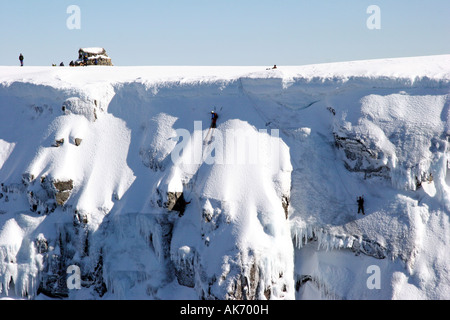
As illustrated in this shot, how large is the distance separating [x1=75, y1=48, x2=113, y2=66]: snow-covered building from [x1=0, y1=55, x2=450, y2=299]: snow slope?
1191cm

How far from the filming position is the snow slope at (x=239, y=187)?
98.7 feet

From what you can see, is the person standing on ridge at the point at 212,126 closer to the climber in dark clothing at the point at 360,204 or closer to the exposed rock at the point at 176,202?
the exposed rock at the point at 176,202

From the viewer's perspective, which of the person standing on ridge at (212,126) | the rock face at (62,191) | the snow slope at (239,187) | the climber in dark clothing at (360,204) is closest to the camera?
the snow slope at (239,187)

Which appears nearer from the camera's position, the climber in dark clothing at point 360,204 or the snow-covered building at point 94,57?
the climber in dark clothing at point 360,204

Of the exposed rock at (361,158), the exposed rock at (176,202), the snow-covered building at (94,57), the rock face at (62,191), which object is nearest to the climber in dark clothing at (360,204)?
the exposed rock at (361,158)

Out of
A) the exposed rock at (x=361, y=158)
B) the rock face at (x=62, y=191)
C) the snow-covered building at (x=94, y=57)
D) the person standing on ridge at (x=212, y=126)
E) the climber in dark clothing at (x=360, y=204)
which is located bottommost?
the climber in dark clothing at (x=360, y=204)

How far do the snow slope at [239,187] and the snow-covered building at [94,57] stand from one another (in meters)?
11.9

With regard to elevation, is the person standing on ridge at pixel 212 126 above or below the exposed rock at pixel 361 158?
above

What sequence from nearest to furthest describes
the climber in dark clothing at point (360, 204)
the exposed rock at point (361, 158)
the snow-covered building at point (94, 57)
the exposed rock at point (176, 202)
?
1. the climber in dark clothing at point (360, 204)
2. the exposed rock at point (361, 158)
3. the exposed rock at point (176, 202)
4. the snow-covered building at point (94, 57)

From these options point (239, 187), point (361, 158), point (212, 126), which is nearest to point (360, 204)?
point (361, 158)

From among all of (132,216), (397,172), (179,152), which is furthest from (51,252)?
(397,172)
